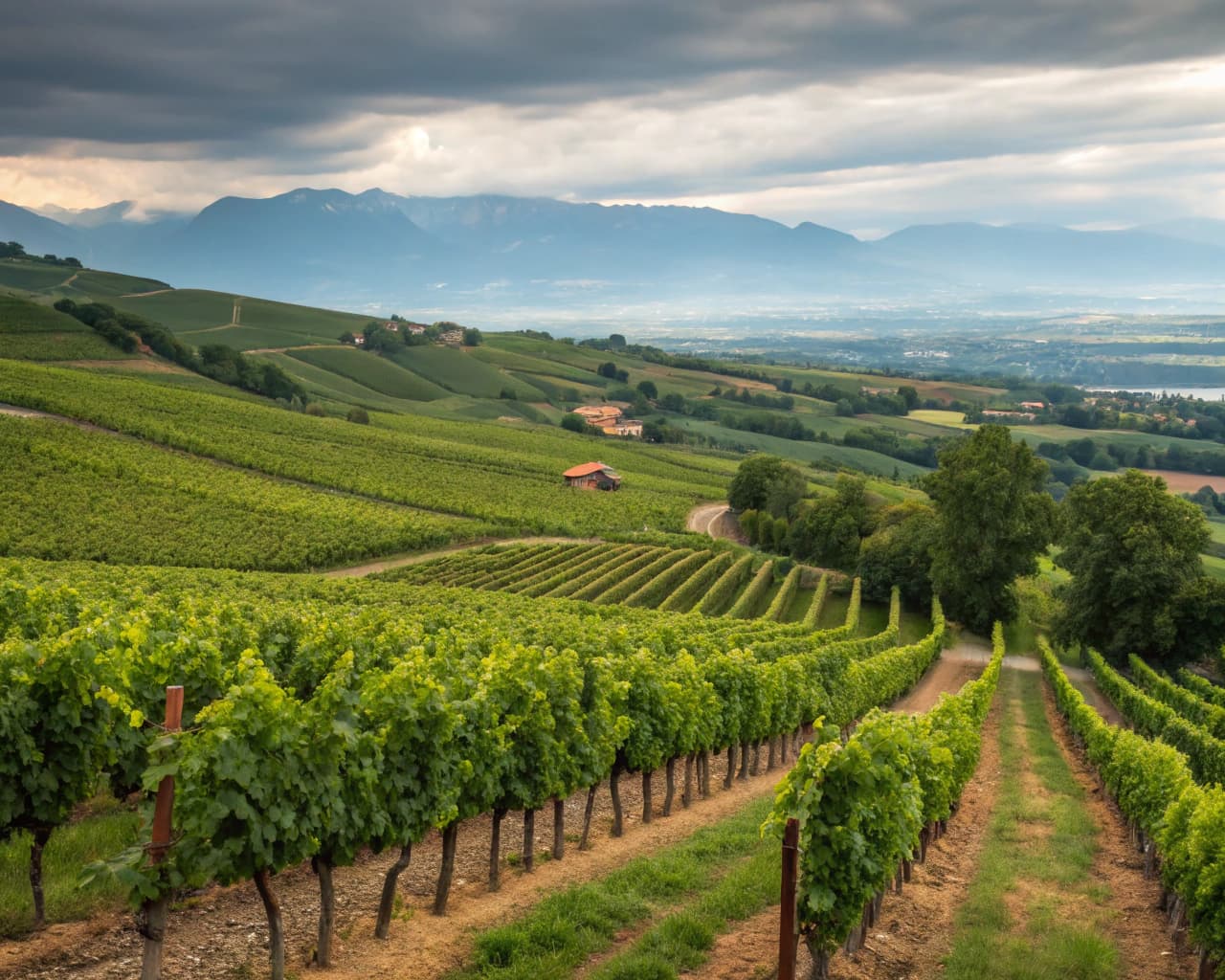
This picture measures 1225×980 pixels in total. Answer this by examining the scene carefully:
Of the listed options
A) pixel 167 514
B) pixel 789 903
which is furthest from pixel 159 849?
pixel 167 514

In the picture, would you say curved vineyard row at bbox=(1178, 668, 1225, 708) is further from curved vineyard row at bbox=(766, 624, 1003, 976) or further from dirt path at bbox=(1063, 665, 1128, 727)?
curved vineyard row at bbox=(766, 624, 1003, 976)

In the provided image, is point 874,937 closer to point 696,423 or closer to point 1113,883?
point 1113,883

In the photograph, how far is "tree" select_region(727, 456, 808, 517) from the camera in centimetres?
8762

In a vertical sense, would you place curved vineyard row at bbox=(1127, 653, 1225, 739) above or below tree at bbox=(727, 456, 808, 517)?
below

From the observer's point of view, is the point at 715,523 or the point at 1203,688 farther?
the point at 715,523

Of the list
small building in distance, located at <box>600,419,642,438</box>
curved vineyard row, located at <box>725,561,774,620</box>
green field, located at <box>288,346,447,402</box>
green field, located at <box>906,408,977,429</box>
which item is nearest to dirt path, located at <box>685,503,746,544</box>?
curved vineyard row, located at <box>725,561,774,620</box>

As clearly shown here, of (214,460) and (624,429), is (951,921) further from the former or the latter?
(624,429)

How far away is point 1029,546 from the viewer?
58.0 metres

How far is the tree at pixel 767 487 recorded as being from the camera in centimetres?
8762

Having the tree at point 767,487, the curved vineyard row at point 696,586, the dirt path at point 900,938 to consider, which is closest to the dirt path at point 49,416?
the curved vineyard row at point 696,586

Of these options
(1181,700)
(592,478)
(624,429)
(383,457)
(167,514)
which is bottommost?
(1181,700)

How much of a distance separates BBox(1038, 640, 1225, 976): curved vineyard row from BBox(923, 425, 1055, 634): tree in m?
30.7

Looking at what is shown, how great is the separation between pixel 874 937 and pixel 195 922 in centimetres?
896

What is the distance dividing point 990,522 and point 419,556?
3684 cm
